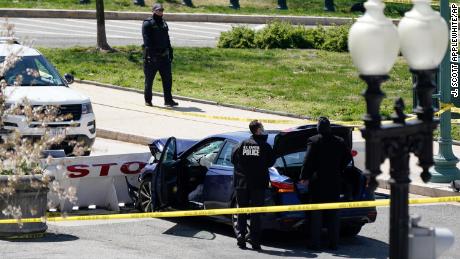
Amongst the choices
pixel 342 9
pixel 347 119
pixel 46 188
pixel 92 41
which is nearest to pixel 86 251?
pixel 46 188

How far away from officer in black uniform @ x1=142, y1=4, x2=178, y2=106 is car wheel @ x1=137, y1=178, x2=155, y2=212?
8.49 meters

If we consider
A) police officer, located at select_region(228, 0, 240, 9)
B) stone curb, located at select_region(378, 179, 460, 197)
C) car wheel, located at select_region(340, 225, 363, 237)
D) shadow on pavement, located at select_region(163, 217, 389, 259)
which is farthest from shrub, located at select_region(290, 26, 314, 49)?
car wheel, located at select_region(340, 225, 363, 237)

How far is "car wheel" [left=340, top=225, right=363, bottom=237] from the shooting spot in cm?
1609

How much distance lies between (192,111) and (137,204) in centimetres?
856

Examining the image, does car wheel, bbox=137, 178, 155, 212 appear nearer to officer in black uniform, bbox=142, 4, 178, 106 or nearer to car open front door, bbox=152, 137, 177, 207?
car open front door, bbox=152, 137, 177, 207

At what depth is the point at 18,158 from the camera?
12.1 metres

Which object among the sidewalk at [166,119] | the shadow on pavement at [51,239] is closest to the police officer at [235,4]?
the sidewalk at [166,119]

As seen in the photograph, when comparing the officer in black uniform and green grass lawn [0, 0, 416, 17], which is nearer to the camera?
the officer in black uniform

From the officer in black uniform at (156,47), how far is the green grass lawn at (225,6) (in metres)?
19.6

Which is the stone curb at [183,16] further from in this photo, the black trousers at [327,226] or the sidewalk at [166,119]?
the black trousers at [327,226]

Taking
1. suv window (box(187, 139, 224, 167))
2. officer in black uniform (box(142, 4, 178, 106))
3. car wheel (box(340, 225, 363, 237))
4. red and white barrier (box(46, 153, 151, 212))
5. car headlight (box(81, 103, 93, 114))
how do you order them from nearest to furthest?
car wheel (box(340, 225, 363, 237))
suv window (box(187, 139, 224, 167))
red and white barrier (box(46, 153, 151, 212))
car headlight (box(81, 103, 93, 114))
officer in black uniform (box(142, 4, 178, 106))

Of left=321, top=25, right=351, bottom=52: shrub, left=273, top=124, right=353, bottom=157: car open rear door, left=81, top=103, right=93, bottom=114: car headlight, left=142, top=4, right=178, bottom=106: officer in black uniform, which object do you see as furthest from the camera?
left=321, top=25, right=351, bottom=52: shrub

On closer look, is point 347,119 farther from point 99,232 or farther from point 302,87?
point 99,232

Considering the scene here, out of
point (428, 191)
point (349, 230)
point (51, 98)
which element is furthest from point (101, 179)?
point (428, 191)
